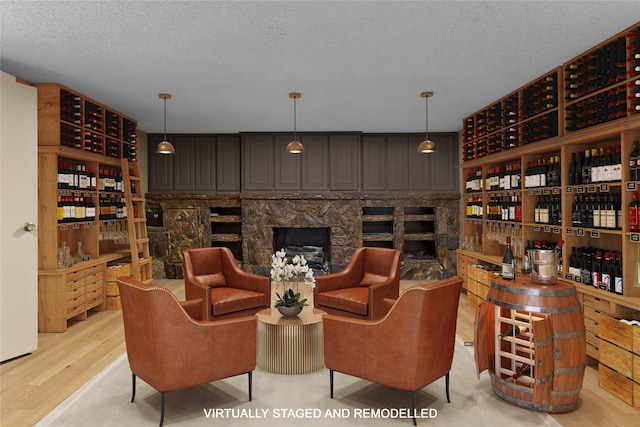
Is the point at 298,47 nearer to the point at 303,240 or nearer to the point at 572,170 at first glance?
the point at 572,170

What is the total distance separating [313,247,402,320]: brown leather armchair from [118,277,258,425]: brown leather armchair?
173 cm

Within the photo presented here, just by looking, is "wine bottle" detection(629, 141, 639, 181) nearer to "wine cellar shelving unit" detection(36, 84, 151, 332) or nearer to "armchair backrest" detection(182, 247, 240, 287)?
"armchair backrest" detection(182, 247, 240, 287)

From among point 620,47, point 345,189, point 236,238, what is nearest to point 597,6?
point 620,47

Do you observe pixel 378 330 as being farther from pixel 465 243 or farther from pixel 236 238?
pixel 236 238

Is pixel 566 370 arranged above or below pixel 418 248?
below

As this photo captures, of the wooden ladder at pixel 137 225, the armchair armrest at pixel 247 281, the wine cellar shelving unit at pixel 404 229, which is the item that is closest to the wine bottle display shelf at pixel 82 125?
the wooden ladder at pixel 137 225

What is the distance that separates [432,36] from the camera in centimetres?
359

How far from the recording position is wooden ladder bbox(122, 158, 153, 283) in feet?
20.5

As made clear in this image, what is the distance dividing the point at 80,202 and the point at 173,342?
143 inches

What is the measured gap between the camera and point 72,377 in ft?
11.9

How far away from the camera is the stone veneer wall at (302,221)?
27.0 feet

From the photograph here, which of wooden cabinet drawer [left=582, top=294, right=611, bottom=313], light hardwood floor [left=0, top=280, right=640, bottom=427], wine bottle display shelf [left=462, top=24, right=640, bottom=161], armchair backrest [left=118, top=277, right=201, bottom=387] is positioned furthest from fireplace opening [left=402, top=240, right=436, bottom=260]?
armchair backrest [left=118, top=277, right=201, bottom=387]

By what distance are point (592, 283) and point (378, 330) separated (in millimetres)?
2361

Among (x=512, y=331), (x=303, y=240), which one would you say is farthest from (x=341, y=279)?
(x=303, y=240)
